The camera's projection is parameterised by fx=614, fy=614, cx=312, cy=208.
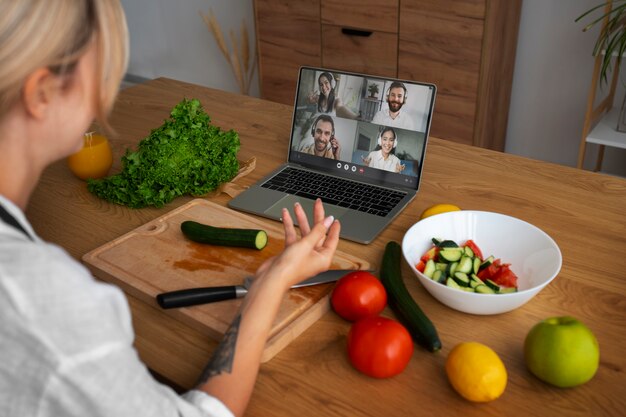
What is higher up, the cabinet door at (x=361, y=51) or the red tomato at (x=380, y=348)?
the cabinet door at (x=361, y=51)

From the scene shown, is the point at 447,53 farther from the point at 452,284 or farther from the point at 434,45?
the point at 452,284

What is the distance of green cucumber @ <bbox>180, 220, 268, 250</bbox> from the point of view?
1.28 m

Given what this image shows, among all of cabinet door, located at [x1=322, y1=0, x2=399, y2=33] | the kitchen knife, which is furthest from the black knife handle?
cabinet door, located at [x1=322, y1=0, x2=399, y2=33]

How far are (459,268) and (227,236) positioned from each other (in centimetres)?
48

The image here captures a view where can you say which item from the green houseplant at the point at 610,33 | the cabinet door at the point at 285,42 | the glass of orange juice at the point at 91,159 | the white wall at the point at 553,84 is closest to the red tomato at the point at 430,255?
the glass of orange juice at the point at 91,159

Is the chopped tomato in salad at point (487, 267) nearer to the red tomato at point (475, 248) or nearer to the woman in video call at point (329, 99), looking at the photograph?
the red tomato at point (475, 248)

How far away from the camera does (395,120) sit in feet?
4.82

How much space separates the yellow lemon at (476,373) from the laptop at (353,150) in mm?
478

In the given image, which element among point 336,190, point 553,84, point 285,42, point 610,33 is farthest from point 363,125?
point 285,42

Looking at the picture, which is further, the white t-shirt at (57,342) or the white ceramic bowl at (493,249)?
the white ceramic bowl at (493,249)

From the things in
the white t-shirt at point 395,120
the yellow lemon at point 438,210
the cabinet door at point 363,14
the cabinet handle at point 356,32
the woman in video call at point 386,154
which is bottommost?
the yellow lemon at point 438,210

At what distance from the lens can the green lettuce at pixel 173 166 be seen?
149 cm

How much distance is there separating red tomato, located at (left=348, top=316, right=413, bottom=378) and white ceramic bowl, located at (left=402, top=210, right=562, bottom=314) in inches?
5.8

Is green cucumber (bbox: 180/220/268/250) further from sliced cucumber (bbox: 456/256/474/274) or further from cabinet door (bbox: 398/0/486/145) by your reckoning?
cabinet door (bbox: 398/0/486/145)
